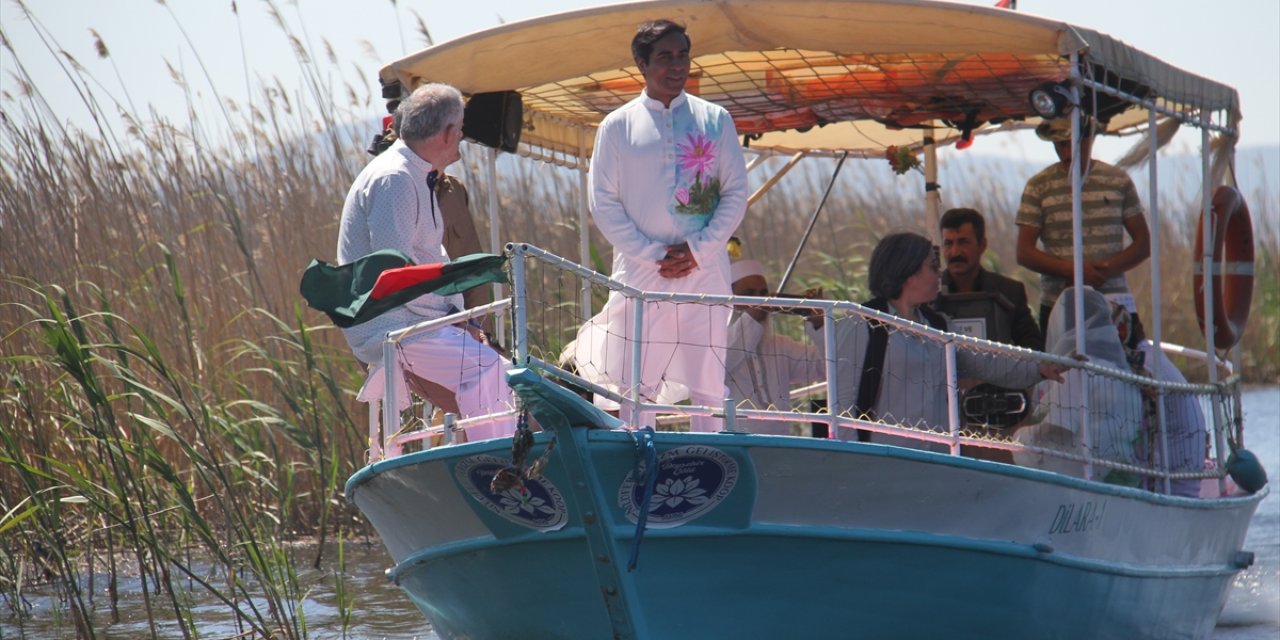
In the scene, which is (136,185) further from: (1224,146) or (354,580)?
(1224,146)

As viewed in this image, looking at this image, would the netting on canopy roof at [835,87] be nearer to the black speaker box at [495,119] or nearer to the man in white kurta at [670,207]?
the black speaker box at [495,119]

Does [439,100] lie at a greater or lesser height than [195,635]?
greater

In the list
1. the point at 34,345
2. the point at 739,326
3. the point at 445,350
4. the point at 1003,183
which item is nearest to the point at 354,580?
the point at 34,345

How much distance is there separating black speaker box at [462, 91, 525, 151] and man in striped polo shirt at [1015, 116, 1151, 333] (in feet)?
8.04

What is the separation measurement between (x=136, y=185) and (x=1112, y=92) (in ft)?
16.9

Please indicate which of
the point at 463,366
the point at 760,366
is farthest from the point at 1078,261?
the point at 463,366

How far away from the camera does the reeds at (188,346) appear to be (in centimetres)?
734

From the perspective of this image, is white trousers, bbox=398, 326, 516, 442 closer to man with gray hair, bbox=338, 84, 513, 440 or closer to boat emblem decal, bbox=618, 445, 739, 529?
man with gray hair, bbox=338, 84, 513, 440

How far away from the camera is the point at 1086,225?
8.03 metres

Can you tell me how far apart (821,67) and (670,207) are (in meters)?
1.74

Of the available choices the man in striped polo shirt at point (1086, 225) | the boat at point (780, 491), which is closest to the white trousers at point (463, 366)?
the boat at point (780, 491)

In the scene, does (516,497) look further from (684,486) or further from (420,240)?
(420,240)

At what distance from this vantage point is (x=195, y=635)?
19.4 ft

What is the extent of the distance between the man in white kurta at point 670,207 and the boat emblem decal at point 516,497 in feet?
2.09
